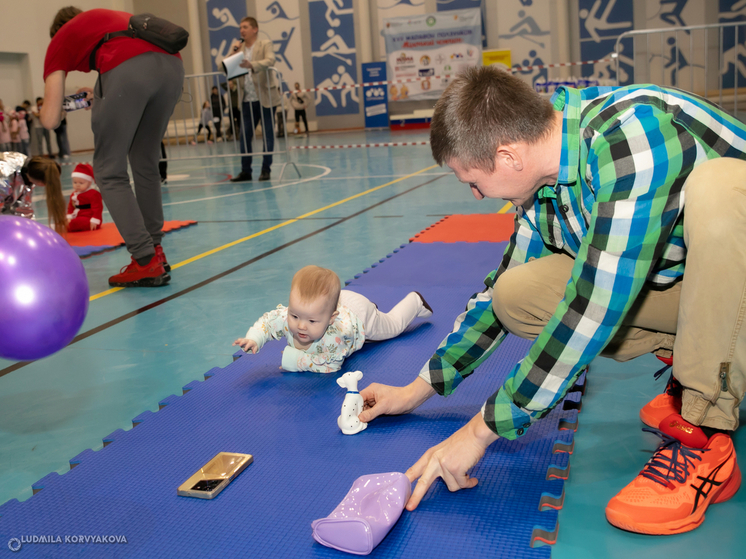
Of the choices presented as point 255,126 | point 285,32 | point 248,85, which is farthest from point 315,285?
point 285,32

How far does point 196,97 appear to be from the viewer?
2220 centimetres

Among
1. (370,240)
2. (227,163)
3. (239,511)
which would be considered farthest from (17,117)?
(239,511)

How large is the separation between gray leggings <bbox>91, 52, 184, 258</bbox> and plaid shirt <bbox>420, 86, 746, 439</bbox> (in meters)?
2.87

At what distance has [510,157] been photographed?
1.37 metres

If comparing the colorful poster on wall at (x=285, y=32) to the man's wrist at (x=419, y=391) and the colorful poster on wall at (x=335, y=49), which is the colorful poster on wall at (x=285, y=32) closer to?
the colorful poster on wall at (x=335, y=49)

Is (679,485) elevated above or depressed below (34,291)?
below

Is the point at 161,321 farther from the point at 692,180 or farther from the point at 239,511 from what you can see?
the point at 692,180

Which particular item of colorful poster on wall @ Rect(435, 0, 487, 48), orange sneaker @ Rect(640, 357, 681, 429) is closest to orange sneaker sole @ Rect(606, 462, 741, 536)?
orange sneaker @ Rect(640, 357, 681, 429)

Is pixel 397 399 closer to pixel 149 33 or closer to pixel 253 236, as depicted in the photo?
pixel 149 33

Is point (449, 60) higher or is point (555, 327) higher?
point (449, 60)

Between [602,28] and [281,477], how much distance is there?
65.7 feet

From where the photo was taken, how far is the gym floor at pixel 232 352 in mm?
1626

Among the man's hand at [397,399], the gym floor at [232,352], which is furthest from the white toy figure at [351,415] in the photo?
the gym floor at [232,352]

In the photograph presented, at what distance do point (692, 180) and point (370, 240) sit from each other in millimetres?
3559
